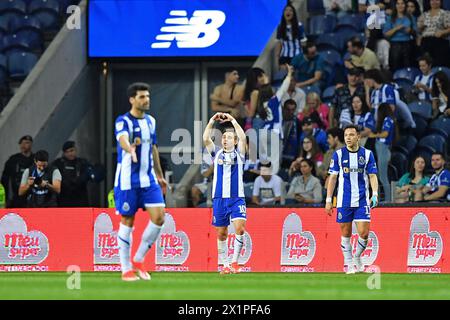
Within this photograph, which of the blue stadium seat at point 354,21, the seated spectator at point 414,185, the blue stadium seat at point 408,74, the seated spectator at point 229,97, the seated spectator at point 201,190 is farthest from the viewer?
the blue stadium seat at point 354,21

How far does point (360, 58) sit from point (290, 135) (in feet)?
7.72

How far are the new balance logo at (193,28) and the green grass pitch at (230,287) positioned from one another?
1056cm

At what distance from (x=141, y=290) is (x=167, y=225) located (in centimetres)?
724

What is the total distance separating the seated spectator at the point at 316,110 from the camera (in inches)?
1005

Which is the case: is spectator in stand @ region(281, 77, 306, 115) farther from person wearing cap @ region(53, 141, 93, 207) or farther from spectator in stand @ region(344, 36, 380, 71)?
person wearing cap @ region(53, 141, 93, 207)

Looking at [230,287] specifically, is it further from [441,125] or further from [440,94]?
[440,94]

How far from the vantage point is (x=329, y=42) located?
27750mm

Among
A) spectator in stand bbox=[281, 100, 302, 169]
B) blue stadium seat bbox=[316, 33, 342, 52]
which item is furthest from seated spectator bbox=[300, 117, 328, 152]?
blue stadium seat bbox=[316, 33, 342, 52]

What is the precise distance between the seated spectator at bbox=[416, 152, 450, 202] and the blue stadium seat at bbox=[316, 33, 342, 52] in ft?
17.7

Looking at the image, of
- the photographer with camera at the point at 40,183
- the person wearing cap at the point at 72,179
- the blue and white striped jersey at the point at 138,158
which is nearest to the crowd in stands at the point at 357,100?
the person wearing cap at the point at 72,179

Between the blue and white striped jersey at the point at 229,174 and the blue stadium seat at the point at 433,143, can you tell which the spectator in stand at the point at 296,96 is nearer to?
the blue stadium seat at the point at 433,143

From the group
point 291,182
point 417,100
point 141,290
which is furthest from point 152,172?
point 417,100

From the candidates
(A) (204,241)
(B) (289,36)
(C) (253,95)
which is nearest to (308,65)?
(B) (289,36)

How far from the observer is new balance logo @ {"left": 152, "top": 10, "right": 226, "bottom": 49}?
2983 centimetres
